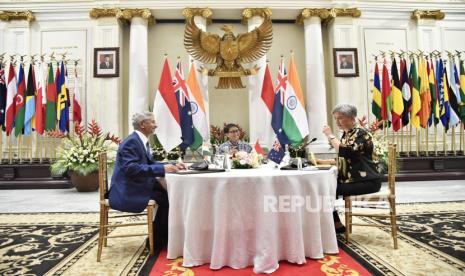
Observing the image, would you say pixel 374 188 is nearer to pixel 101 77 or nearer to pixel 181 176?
pixel 181 176

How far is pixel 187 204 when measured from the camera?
8.46 feet

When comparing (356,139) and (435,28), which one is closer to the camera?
(356,139)

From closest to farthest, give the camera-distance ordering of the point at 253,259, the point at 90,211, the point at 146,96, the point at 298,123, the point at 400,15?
1. the point at 253,259
2. the point at 90,211
3. the point at 298,123
4. the point at 146,96
5. the point at 400,15

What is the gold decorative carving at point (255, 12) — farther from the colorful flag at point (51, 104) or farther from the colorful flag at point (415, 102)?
the colorful flag at point (51, 104)

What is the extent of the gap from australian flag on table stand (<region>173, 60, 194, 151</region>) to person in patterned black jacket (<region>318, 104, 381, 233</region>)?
455cm

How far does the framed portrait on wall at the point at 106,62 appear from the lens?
8.58m

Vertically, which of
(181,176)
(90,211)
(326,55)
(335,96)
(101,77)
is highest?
(326,55)

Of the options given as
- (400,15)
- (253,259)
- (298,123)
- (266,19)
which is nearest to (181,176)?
(253,259)

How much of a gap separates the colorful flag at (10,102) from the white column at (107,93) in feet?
5.28

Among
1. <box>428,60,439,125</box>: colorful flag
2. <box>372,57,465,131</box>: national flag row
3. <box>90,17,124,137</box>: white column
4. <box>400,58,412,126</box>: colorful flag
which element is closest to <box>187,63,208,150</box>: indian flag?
<box>90,17,124,137</box>: white column

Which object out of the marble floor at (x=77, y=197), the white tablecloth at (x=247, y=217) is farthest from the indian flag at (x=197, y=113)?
the white tablecloth at (x=247, y=217)

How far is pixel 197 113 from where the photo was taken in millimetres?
7500

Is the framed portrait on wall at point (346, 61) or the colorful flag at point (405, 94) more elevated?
the framed portrait on wall at point (346, 61)

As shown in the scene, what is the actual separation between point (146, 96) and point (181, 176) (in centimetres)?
643
